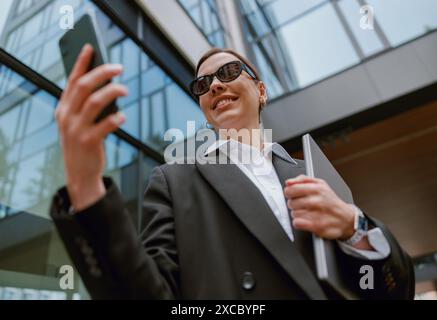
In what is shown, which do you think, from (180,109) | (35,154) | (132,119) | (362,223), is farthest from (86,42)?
(180,109)

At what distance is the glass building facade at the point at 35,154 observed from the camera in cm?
246

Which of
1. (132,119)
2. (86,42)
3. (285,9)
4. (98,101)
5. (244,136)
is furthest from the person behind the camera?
(285,9)

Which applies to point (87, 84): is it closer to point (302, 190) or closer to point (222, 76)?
point (302, 190)

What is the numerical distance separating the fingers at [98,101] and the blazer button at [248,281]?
536 millimetres

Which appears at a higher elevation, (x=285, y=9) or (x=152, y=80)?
(x=285, y=9)

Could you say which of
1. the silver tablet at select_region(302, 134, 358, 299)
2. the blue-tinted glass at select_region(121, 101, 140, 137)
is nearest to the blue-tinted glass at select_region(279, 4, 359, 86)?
the blue-tinted glass at select_region(121, 101, 140, 137)

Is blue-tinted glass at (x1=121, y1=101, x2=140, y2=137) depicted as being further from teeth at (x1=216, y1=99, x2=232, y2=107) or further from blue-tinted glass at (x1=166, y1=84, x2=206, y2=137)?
teeth at (x1=216, y1=99, x2=232, y2=107)

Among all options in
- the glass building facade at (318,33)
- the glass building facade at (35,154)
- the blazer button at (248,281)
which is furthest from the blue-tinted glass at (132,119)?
the blazer button at (248,281)

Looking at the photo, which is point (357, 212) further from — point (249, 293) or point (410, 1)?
point (410, 1)

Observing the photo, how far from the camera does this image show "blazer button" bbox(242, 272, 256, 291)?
831 mm

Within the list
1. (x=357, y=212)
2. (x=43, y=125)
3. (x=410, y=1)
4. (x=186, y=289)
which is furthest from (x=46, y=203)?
(x=410, y=1)

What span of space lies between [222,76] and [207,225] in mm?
701

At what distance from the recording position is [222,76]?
4.52 ft

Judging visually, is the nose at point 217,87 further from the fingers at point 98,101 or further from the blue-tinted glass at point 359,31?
the blue-tinted glass at point 359,31
